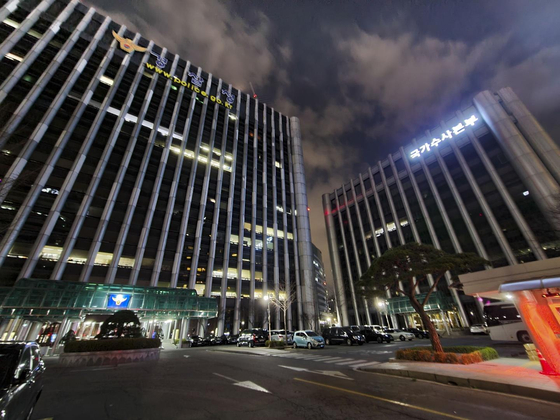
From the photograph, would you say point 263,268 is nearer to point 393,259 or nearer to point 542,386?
point 393,259

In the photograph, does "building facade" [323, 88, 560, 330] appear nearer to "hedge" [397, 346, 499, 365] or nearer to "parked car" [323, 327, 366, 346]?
"parked car" [323, 327, 366, 346]

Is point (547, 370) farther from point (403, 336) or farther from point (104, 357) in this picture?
point (403, 336)

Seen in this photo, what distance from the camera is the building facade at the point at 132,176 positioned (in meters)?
32.3

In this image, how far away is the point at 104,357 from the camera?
15.9 metres

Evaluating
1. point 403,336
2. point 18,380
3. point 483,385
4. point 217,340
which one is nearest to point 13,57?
point 217,340

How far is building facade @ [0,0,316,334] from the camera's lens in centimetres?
3228

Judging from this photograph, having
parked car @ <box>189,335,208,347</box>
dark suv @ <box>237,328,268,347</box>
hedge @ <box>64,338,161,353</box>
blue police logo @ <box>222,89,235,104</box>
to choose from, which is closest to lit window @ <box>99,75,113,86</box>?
blue police logo @ <box>222,89,235,104</box>

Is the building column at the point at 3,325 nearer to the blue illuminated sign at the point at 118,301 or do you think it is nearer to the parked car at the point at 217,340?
the blue illuminated sign at the point at 118,301

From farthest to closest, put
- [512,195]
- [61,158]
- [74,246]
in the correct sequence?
[512,195] < [61,158] < [74,246]

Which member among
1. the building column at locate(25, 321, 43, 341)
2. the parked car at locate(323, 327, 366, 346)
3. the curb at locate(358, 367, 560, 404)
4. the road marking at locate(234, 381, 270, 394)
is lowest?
the curb at locate(358, 367, 560, 404)

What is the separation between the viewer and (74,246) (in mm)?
32844

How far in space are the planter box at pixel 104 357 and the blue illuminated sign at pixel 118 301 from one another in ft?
46.1

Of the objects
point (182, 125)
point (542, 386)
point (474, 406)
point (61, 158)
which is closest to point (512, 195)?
point (542, 386)

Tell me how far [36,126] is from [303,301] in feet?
183
